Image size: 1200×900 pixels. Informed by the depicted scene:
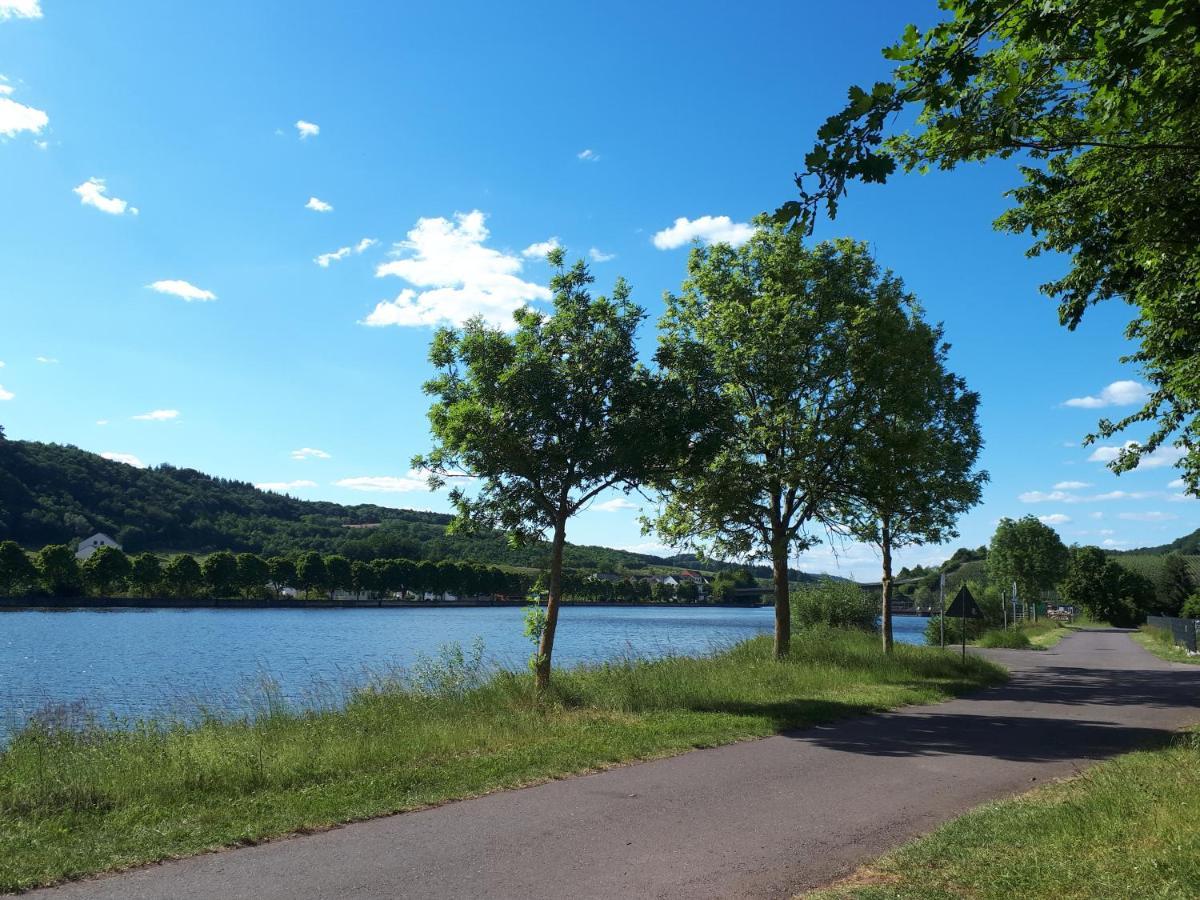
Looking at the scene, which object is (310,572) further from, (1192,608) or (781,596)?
(781,596)

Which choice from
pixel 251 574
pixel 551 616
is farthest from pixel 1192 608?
pixel 251 574

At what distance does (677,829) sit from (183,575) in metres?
115

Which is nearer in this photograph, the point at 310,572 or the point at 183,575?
the point at 183,575

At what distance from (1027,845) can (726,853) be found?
7.57ft

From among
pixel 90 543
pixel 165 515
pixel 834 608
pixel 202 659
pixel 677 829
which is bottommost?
pixel 202 659

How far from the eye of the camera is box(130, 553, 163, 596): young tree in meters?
101

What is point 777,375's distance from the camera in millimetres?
18578

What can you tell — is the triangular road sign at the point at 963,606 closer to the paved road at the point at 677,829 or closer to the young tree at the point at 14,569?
the paved road at the point at 677,829

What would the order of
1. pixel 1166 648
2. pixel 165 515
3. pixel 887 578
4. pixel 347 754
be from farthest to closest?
pixel 165 515 < pixel 1166 648 < pixel 887 578 < pixel 347 754

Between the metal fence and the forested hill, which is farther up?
the forested hill

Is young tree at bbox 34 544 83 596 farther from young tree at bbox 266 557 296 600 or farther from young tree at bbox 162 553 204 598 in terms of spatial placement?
young tree at bbox 266 557 296 600

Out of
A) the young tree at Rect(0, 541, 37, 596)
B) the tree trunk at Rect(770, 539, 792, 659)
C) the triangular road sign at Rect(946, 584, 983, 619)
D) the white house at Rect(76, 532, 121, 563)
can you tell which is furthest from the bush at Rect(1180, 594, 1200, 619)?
the white house at Rect(76, 532, 121, 563)

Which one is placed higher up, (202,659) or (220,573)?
(220,573)

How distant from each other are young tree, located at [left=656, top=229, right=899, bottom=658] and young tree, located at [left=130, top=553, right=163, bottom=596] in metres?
101
